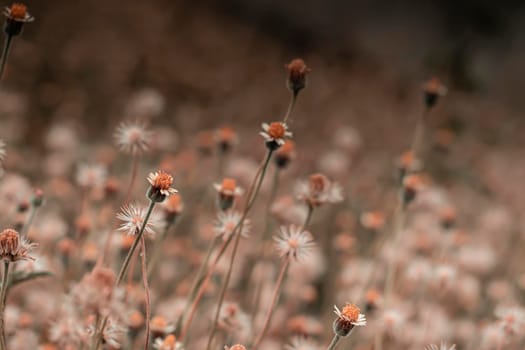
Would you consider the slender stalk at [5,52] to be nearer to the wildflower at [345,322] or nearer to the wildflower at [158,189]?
the wildflower at [158,189]

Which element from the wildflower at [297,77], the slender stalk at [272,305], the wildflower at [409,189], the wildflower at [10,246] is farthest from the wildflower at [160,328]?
the wildflower at [409,189]

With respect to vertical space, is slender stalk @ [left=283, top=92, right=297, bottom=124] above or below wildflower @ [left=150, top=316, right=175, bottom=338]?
above

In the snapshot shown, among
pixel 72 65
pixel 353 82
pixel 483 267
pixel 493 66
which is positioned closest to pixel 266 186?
pixel 483 267

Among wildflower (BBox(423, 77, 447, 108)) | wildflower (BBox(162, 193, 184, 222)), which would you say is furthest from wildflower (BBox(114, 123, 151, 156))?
wildflower (BBox(423, 77, 447, 108))

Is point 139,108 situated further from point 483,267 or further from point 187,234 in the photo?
point 483,267

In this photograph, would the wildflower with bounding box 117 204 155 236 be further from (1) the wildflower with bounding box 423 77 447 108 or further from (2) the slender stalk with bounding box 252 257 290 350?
(1) the wildflower with bounding box 423 77 447 108

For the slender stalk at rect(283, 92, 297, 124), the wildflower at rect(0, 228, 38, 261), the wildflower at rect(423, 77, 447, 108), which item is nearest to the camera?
the wildflower at rect(0, 228, 38, 261)
